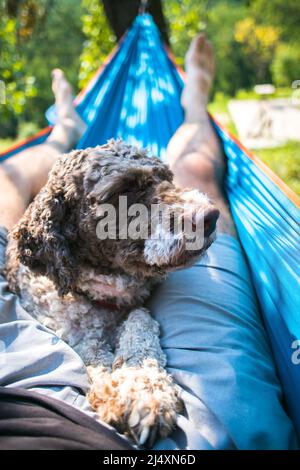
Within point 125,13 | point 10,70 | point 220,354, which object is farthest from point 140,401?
point 10,70

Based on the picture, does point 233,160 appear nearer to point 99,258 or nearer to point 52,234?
point 99,258

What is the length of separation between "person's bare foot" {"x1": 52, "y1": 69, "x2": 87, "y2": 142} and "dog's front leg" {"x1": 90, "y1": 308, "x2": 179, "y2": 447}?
7.52 ft

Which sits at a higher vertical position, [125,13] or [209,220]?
[125,13]

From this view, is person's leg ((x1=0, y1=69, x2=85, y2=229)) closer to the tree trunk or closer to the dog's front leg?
the dog's front leg

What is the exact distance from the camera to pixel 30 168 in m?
3.08

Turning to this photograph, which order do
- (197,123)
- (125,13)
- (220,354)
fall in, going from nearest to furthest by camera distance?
(220,354), (197,123), (125,13)

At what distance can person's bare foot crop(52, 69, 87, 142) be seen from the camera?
3.87 metres

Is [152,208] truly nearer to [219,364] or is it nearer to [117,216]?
[117,216]

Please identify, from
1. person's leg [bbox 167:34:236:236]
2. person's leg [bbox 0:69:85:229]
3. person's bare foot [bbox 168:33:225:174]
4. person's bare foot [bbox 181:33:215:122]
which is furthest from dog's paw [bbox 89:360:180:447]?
person's bare foot [bbox 181:33:215:122]

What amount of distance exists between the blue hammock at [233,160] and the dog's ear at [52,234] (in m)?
1.02

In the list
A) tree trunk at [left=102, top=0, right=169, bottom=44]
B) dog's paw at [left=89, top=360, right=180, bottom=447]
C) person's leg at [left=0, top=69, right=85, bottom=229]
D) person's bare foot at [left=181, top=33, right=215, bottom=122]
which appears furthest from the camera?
tree trunk at [left=102, top=0, right=169, bottom=44]

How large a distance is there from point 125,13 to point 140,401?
492cm

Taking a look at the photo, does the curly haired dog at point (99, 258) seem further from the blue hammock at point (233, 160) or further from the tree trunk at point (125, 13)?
the tree trunk at point (125, 13)
